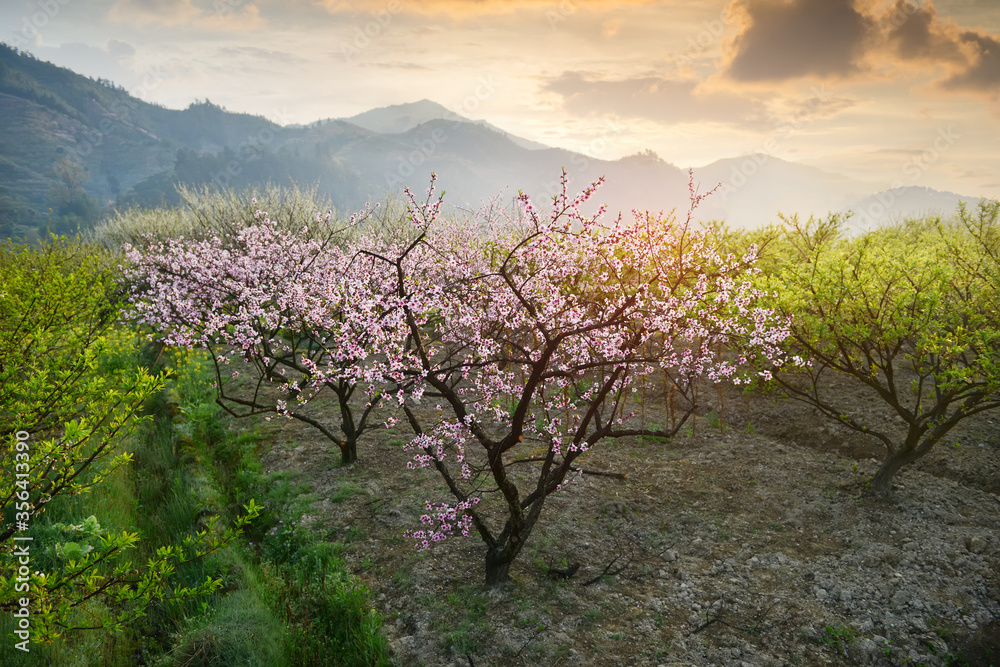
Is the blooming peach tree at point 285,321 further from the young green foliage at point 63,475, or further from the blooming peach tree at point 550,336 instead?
the young green foliage at point 63,475

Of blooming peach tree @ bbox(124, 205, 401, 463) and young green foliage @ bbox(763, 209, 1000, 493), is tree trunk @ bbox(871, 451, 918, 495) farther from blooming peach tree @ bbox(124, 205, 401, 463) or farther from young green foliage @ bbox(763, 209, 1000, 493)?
blooming peach tree @ bbox(124, 205, 401, 463)

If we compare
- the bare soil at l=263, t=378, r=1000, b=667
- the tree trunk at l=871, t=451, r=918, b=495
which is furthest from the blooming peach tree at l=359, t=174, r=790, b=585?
the tree trunk at l=871, t=451, r=918, b=495

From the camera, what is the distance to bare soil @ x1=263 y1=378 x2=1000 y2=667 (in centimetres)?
588

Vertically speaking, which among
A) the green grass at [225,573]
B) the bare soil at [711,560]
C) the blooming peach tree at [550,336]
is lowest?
the green grass at [225,573]

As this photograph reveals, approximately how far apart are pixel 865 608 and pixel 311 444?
11010mm

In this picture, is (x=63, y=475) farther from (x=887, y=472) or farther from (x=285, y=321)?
(x=887, y=472)

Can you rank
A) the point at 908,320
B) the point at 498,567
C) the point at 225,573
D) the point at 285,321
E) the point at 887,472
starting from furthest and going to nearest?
1. the point at 285,321
2. the point at 887,472
3. the point at 908,320
4. the point at 225,573
5. the point at 498,567

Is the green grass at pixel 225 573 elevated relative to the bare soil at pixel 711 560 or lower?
lower

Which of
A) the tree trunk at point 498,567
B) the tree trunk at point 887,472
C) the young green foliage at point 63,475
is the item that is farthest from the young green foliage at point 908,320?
the young green foliage at point 63,475

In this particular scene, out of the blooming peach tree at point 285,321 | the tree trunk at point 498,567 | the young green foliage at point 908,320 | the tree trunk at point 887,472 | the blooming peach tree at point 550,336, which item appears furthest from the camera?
the tree trunk at point 887,472

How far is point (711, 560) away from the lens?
748 centimetres

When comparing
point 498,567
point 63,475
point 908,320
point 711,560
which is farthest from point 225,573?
point 908,320

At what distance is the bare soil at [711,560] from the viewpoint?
19.3ft

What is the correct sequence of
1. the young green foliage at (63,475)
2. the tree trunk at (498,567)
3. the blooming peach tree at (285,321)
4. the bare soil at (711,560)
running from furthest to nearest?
1. the blooming peach tree at (285,321)
2. the tree trunk at (498,567)
3. the bare soil at (711,560)
4. the young green foliage at (63,475)
